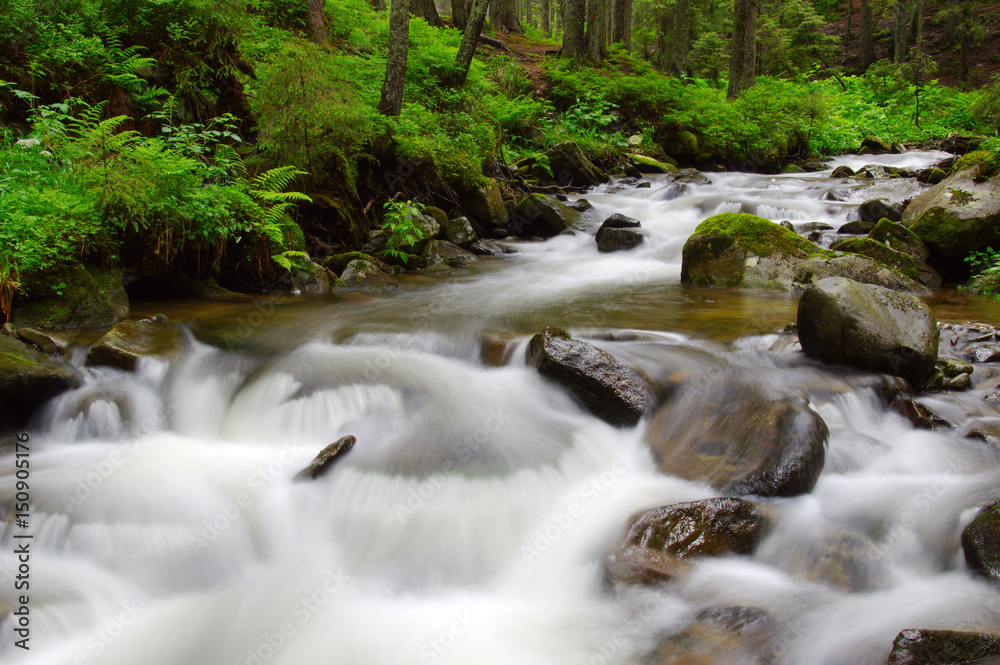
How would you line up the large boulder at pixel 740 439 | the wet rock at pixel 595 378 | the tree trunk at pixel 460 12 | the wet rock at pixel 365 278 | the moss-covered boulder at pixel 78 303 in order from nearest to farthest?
the large boulder at pixel 740 439 → the wet rock at pixel 595 378 → the moss-covered boulder at pixel 78 303 → the wet rock at pixel 365 278 → the tree trunk at pixel 460 12

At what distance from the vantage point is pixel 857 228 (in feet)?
31.9

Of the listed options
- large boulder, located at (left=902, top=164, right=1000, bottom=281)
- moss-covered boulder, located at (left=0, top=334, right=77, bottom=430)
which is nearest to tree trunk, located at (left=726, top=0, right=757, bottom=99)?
large boulder, located at (left=902, top=164, right=1000, bottom=281)

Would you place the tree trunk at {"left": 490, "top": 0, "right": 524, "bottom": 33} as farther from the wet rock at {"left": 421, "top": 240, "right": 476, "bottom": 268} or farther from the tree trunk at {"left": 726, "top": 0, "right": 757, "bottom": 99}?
the wet rock at {"left": 421, "top": 240, "right": 476, "bottom": 268}

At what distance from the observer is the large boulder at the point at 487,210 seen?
10.8 m

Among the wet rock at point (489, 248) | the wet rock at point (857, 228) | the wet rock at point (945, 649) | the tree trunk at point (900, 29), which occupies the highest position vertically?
the tree trunk at point (900, 29)

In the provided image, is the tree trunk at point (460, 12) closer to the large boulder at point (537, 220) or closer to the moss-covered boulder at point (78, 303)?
the large boulder at point (537, 220)

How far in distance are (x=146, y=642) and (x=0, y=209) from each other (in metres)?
4.27

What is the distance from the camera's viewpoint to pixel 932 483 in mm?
3975

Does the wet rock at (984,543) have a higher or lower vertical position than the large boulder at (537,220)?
lower

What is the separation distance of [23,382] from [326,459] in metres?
2.33

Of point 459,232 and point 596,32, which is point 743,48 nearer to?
point 596,32

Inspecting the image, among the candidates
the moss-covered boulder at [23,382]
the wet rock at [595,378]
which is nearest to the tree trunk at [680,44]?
the wet rock at [595,378]

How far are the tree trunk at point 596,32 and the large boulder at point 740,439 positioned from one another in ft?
63.5

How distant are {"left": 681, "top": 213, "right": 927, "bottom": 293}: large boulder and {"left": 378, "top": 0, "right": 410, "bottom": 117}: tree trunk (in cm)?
542
